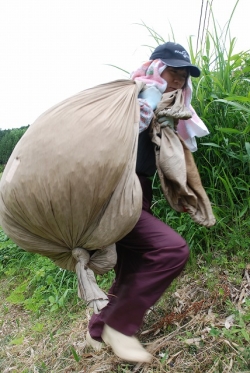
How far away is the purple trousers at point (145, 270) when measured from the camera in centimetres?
183

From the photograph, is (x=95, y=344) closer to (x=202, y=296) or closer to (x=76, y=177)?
(x=202, y=296)

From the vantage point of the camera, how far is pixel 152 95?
197 cm

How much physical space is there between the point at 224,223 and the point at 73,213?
1.34 metres

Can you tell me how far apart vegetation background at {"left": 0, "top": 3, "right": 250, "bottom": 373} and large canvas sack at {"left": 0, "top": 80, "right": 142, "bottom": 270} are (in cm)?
75

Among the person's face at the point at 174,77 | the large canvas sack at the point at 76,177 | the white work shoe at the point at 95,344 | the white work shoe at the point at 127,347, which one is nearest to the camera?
the large canvas sack at the point at 76,177

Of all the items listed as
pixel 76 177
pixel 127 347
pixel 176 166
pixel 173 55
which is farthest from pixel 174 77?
pixel 127 347

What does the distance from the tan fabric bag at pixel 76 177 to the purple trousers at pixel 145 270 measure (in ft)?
0.68

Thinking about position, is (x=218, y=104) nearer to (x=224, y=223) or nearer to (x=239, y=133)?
(x=239, y=133)

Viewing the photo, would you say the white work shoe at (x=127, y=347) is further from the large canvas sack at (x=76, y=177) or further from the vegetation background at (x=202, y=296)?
the large canvas sack at (x=76, y=177)

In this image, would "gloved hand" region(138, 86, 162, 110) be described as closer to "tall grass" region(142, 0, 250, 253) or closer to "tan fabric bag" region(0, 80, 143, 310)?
"tan fabric bag" region(0, 80, 143, 310)

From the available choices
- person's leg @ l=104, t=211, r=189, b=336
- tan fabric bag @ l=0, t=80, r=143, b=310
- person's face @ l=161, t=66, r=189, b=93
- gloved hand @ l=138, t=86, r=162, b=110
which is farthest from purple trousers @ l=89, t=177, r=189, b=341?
person's face @ l=161, t=66, r=189, b=93

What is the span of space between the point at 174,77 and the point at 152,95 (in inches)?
8.8

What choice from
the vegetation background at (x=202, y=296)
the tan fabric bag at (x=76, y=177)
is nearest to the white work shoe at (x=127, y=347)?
the vegetation background at (x=202, y=296)

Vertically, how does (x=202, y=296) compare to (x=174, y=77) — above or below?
below
